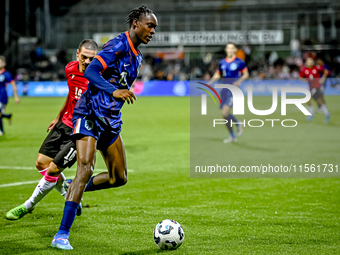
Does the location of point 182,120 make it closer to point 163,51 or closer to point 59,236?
point 59,236

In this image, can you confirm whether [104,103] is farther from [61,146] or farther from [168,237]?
[168,237]

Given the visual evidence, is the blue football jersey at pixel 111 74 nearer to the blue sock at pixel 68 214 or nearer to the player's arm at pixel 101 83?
the player's arm at pixel 101 83

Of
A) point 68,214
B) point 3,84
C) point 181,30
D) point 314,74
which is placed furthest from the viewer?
point 181,30

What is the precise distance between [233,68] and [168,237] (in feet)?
28.3

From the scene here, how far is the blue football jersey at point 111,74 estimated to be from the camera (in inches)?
172

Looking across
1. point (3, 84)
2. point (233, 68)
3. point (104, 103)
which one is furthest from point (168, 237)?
point (3, 84)

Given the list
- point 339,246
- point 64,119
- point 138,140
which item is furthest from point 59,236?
point 138,140

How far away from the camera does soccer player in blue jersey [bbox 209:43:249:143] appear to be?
12.1m

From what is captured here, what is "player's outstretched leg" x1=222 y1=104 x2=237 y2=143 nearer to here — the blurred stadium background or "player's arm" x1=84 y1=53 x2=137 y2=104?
"player's arm" x1=84 y1=53 x2=137 y2=104

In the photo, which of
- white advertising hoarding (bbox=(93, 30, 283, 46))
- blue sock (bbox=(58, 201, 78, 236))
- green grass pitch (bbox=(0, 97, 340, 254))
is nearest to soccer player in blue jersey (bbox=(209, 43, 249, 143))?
green grass pitch (bbox=(0, 97, 340, 254))

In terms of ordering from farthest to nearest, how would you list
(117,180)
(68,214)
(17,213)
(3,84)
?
(3,84) → (17,213) → (117,180) → (68,214)

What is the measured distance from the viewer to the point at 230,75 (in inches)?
492

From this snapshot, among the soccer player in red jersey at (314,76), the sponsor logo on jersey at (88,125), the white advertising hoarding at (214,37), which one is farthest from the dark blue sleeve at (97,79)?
the white advertising hoarding at (214,37)

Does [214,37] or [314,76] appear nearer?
[314,76]
